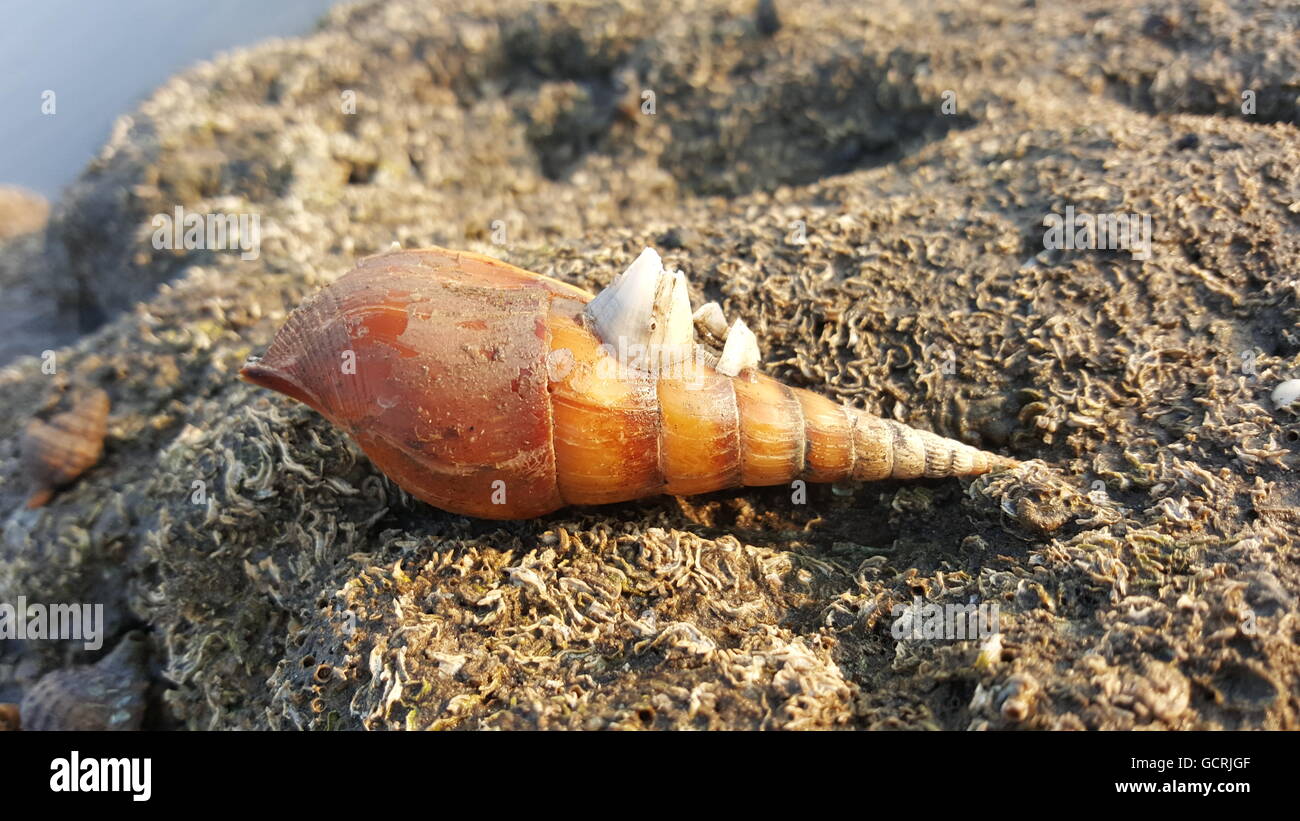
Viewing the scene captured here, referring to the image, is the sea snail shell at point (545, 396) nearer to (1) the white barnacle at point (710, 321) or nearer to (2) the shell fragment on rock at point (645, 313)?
(2) the shell fragment on rock at point (645, 313)

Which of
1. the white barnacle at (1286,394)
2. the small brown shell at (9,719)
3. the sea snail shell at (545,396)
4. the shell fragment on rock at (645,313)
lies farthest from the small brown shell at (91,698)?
the white barnacle at (1286,394)

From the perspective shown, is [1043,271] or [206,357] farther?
[206,357]

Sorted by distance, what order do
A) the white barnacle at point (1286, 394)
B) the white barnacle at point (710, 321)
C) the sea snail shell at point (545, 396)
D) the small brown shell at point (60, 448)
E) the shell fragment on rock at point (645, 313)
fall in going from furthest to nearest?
the small brown shell at point (60, 448), the white barnacle at point (710, 321), the white barnacle at point (1286, 394), the shell fragment on rock at point (645, 313), the sea snail shell at point (545, 396)

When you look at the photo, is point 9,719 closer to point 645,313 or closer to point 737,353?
point 645,313

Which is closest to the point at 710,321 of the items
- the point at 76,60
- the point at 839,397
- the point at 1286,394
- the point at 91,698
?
the point at 839,397

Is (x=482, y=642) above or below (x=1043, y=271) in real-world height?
below

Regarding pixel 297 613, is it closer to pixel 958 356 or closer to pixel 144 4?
pixel 958 356

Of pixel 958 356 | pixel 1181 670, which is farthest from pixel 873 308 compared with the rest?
pixel 1181 670
